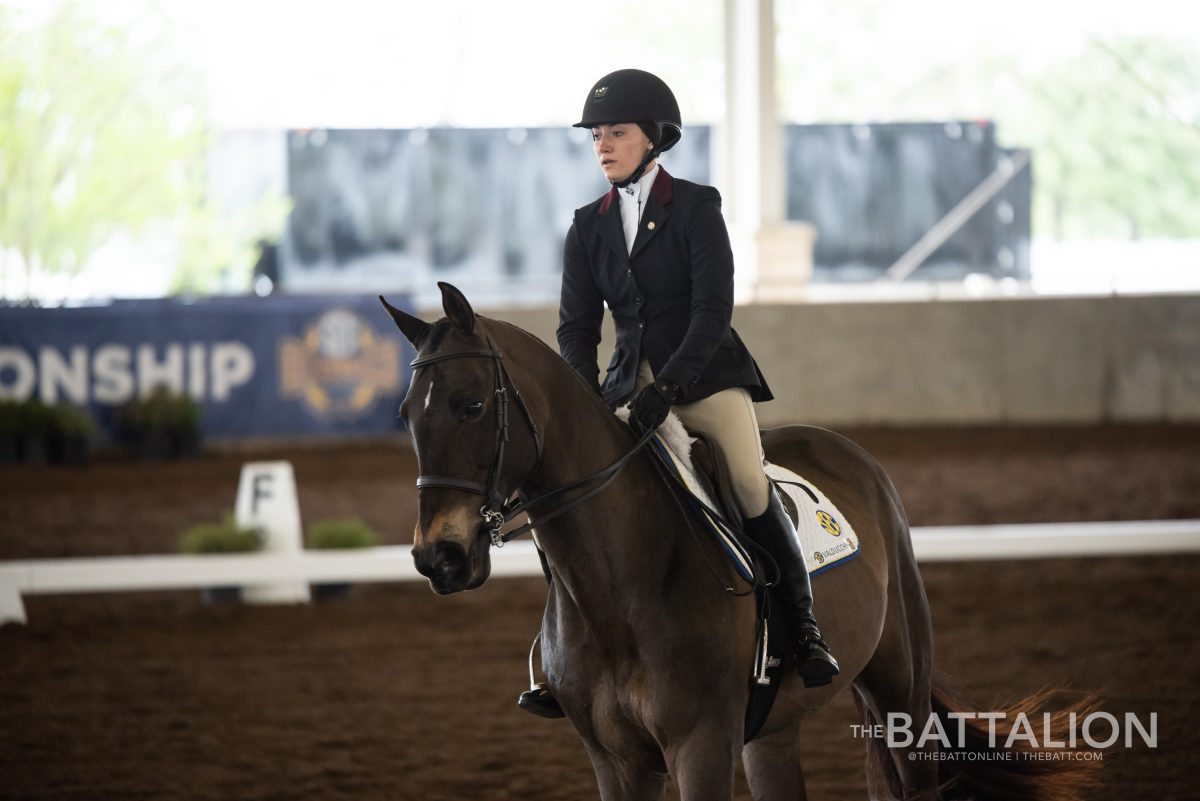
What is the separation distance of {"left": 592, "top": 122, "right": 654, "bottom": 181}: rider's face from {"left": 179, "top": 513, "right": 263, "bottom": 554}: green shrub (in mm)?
Result: 4689

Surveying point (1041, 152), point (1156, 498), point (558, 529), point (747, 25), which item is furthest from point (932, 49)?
point (558, 529)

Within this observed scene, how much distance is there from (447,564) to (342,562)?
459 centimetres

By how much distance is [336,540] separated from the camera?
7.11 m

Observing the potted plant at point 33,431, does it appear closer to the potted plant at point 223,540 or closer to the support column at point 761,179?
the potted plant at point 223,540

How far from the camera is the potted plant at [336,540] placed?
7.10m

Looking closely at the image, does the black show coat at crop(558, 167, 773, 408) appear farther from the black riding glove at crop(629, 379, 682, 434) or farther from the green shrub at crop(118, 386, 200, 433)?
the green shrub at crop(118, 386, 200, 433)

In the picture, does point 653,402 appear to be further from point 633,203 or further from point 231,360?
point 231,360

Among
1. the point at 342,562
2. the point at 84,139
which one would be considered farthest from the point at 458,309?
the point at 84,139

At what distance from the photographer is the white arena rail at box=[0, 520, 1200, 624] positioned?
21.0 ft

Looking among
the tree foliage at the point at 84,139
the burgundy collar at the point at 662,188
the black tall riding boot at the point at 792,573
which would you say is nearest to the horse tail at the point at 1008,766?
the black tall riding boot at the point at 792,573

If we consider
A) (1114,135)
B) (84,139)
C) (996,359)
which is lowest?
(996,359)

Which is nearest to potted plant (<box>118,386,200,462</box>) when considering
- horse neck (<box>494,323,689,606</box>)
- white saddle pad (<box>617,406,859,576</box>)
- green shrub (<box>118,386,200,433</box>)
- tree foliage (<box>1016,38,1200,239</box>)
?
green shrub (<box>118,386,200,433</box>)

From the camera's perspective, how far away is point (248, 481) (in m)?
7.41

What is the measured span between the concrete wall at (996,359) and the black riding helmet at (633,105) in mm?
11000
